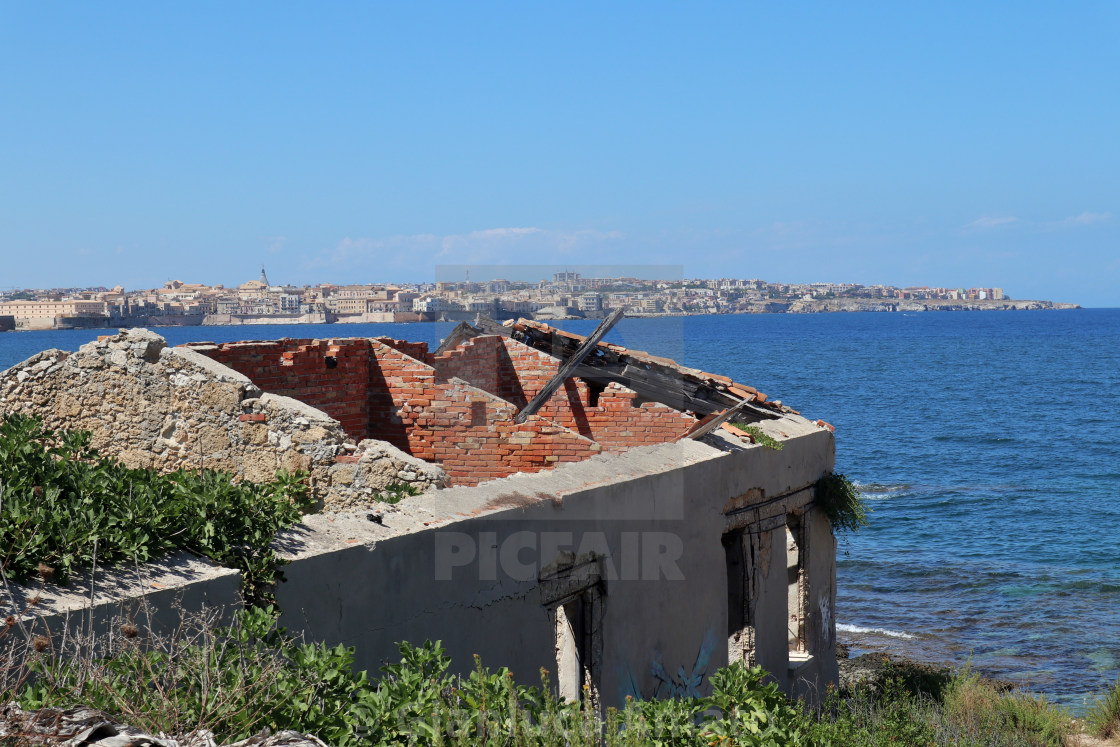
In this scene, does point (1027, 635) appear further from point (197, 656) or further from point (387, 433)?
point (197, 656)

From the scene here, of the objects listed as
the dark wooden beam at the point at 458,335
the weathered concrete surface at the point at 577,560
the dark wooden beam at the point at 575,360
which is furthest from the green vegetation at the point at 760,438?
the dark wooden beam at the point at 458,335

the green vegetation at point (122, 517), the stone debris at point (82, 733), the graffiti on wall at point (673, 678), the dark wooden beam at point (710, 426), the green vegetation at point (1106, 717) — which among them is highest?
the green vegetation at point (122, 517)

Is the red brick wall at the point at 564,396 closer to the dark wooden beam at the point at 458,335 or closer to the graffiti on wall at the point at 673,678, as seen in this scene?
the dark wooden beam at the point at 458,335

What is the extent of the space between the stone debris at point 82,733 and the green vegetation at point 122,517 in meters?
1.34

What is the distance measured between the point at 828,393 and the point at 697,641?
2340 inches

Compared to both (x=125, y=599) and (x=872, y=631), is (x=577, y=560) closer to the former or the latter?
(x=125, y=599)

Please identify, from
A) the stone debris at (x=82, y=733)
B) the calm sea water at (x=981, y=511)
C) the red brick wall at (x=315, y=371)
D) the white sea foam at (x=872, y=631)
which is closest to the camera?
the stone debris at (x=82, y=733)

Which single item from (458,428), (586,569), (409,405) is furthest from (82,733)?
(409,405)

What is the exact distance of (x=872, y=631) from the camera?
73.3 feet

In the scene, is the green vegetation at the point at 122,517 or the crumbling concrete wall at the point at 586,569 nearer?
the green vegetation at the point at 122,517

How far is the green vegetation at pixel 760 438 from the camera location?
11.3 metres

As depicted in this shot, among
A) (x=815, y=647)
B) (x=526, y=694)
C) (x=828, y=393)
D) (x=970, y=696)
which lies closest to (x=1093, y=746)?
(x=970, y=696)

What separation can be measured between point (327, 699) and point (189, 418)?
531 cm

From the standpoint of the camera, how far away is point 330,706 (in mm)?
4734
